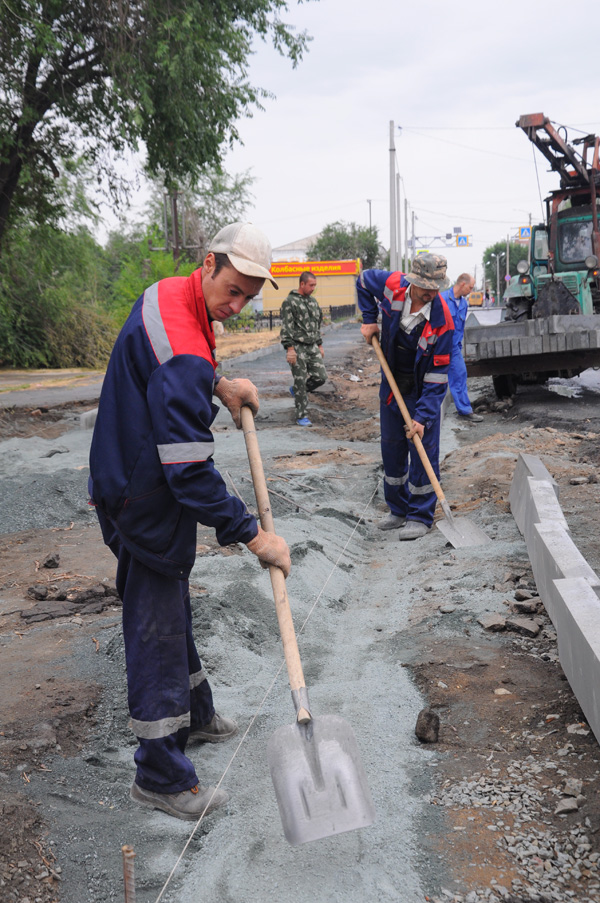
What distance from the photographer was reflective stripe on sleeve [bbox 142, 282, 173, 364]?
2.43 meters

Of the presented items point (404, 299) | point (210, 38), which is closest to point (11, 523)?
point (404, 299)

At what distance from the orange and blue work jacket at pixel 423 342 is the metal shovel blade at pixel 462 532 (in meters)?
0.77

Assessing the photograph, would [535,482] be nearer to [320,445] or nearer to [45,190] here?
[320,445]

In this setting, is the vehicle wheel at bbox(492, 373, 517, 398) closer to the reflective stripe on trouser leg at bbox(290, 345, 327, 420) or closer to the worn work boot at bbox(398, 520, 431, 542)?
the reflective stripe on trouser leg at bbox(290, 345, 327, 420)

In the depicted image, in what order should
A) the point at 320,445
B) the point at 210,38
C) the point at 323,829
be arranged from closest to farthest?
1. the point at 323,829
2. the point at 320,445
3. the point at 210,38

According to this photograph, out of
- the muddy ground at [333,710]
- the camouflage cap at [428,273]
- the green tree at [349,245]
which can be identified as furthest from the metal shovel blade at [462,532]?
the green tree at [349,245]

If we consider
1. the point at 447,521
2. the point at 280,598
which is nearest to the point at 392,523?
the point at 447,521

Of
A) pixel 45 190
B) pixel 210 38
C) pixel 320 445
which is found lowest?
pixel 320 445

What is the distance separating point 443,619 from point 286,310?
7095 millimetres

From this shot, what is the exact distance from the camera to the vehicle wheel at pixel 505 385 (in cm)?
1243

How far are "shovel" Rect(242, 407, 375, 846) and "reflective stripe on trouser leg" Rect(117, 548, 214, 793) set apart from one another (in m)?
0.34

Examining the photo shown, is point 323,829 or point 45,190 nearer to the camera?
point 323,829

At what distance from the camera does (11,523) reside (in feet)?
21.7

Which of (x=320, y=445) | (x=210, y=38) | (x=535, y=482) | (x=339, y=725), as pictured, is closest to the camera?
(x=339, y=725)
